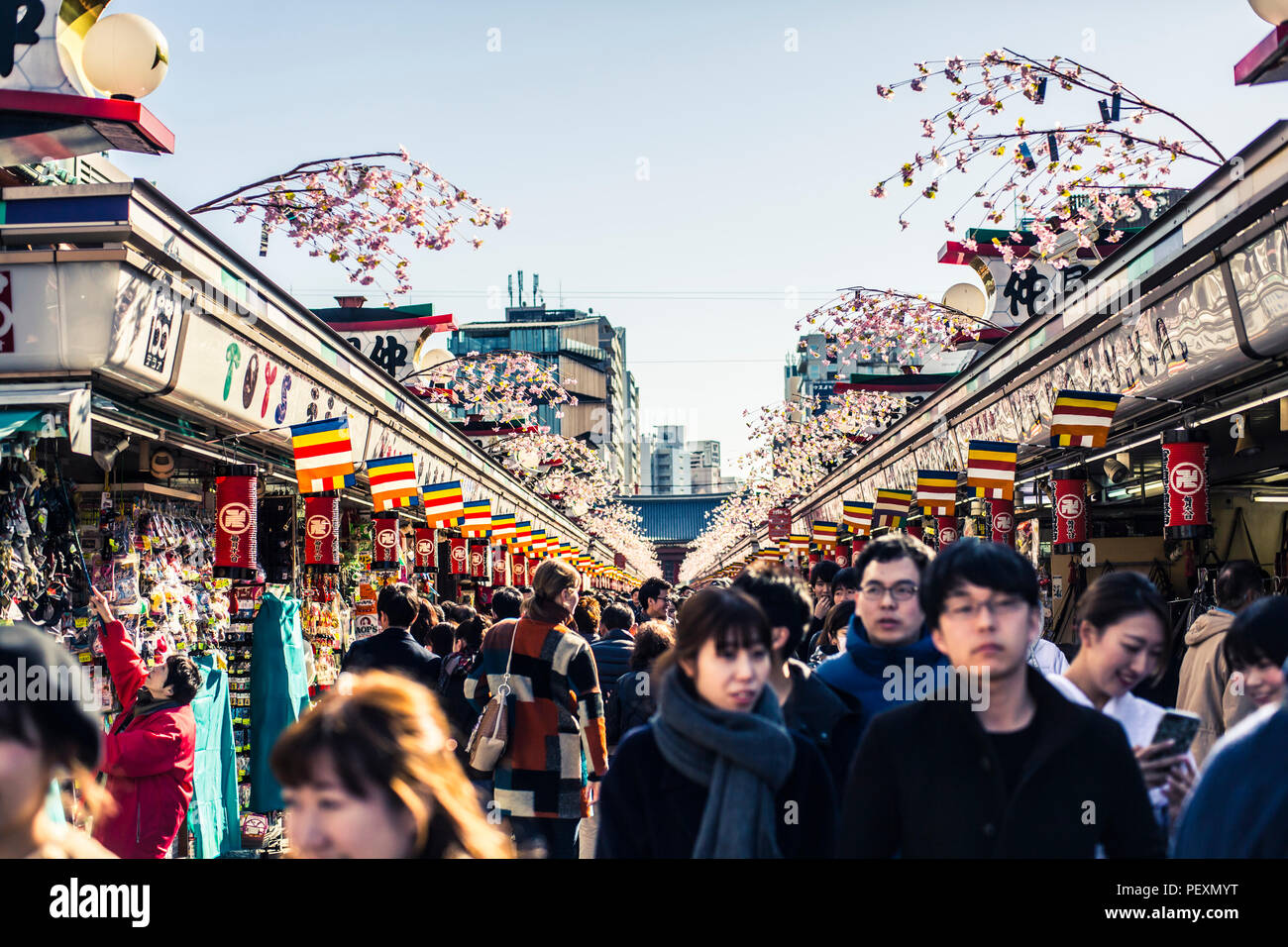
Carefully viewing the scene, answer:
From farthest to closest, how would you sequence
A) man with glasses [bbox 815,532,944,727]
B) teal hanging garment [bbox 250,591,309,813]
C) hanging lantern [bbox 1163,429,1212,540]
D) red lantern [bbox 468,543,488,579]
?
red lantern [bbox 468,543,488,579]
teal hanging garment [bbox 250,591,309,813]
hanging lantern [bbox 1163,429,1212,540]
man with glasses [bbox 815,532,944,727]

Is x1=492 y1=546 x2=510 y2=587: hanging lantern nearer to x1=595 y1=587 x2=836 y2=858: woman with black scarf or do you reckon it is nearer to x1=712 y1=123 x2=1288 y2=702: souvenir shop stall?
x1=712 y1=123 x2=1288 y2=702: souvenir shop stall

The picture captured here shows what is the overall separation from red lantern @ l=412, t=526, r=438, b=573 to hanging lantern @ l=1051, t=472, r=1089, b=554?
7.73m

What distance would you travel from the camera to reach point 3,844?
95.3 inches

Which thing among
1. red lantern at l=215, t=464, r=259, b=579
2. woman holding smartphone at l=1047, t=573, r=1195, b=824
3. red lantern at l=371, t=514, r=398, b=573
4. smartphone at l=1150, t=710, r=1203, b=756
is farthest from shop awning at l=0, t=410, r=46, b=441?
red lantern at l=371, t=514, r=398, b=573

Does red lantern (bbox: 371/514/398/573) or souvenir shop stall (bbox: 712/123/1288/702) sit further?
red lantern (bbox: 371/514/398/573)

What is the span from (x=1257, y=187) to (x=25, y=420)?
628 cm

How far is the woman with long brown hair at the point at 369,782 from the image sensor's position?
228 centimetres

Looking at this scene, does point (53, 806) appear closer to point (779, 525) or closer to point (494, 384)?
point (494, 384)

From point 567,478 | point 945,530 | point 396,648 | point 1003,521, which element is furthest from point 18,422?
point 567,478

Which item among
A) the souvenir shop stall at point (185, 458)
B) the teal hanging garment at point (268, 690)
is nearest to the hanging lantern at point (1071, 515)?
the souvenir shop stall at point (185, 458)

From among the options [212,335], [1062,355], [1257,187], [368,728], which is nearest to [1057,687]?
[368,728]

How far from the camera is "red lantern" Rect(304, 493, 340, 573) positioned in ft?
31.3

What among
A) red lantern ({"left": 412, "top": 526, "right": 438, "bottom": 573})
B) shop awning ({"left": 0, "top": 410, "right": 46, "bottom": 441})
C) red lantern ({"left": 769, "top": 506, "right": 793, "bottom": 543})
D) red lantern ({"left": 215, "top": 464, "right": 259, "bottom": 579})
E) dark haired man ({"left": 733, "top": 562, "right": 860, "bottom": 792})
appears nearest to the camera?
dark haired man ({"left": 733, "top": 562, "right": 860, "bottom": 792})
